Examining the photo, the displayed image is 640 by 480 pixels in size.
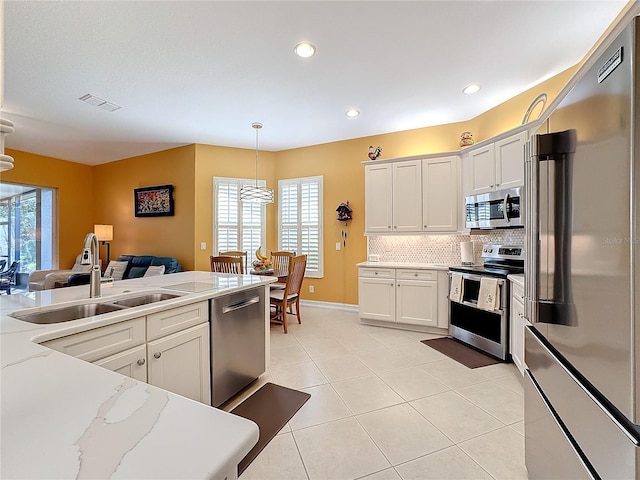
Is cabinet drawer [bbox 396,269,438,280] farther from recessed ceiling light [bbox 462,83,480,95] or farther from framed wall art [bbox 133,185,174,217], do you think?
framed wall art [bbox 133,185,174,217]

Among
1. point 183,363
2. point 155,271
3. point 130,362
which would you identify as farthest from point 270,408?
point 155,271

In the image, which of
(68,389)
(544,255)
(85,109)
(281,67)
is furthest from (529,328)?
(85,109)

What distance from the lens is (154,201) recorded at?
→ 5.57 meters

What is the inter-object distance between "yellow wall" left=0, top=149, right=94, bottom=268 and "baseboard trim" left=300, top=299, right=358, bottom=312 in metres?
5.11

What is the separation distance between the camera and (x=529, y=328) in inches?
57.6

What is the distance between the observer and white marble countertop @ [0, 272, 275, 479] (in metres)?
0.47

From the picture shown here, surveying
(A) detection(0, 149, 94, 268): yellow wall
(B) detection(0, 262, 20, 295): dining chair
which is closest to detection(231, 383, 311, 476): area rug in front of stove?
(A) detection(0, 149, 94, 268): yellow wall

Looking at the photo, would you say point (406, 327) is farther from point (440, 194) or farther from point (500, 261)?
point (440, 194)

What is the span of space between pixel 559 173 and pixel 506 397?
6.77 ft

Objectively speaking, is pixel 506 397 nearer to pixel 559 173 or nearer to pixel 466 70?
pixel 559 173

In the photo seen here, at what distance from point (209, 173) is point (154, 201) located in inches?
51.5

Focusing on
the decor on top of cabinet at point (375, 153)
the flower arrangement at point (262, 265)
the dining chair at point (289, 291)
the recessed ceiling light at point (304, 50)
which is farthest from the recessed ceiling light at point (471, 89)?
the flower arrangement at point (262, 265)

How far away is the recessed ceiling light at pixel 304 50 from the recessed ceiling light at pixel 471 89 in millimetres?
1847

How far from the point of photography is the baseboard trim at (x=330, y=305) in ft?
16.4
